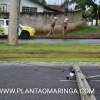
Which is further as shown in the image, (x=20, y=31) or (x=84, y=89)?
(x=20, y=31)

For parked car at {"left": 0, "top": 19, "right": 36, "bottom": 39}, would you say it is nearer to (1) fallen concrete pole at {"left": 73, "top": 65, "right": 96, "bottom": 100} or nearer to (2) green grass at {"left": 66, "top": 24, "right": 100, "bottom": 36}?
(2) green grass at {"left": 66, "top": 24, "right": 100, "bottom": 36}

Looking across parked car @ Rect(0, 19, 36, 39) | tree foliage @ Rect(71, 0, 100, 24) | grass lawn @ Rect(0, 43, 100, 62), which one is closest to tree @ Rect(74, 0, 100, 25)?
tree foliage @ Rect(71, 0, 100, 24)

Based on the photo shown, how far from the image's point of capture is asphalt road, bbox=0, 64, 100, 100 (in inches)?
416

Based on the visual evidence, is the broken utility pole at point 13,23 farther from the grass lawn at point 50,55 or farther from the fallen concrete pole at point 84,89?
the fallen concrete pole at point 84,89

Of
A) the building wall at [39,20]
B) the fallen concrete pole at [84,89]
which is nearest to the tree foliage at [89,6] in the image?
the building wall at [39,20]

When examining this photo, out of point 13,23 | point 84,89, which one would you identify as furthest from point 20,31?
point 84,89

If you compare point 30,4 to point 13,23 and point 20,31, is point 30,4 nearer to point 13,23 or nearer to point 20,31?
point 20,31

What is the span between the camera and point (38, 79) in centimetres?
1373

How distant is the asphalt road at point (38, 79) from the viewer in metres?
10.6

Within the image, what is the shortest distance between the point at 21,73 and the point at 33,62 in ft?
10.3

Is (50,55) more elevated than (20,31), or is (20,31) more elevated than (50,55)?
(50,55)

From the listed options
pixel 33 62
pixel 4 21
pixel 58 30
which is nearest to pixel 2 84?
pixel 33 62

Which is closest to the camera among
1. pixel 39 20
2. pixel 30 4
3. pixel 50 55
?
pixel 50 55

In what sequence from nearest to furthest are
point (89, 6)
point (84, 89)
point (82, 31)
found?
point (84, 89)
point (82, 31)
point (89, 6)
